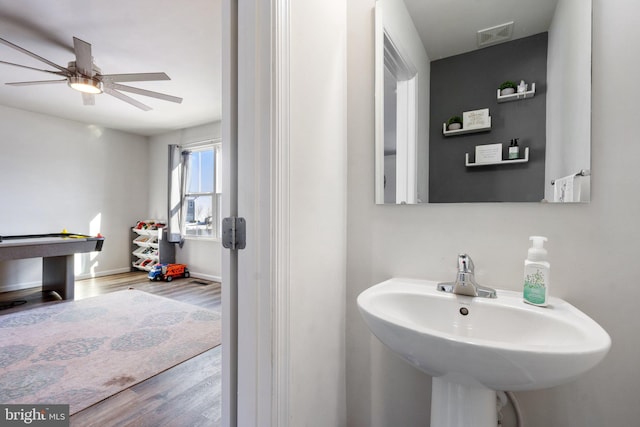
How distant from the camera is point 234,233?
801mm

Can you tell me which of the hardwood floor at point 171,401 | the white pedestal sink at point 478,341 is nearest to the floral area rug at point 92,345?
the hardwood floor at point 171,401

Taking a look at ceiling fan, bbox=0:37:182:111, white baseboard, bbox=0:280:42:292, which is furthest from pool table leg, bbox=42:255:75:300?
ceiling fan, bbox=0:37:182:111

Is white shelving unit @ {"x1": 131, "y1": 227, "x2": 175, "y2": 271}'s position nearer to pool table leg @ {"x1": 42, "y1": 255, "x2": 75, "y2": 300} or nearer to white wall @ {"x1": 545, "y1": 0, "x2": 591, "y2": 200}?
pool table leg @ {"x1": 42, "y1": 255, "x2": 75, "y2": 300}

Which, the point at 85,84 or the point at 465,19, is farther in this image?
the point at 85,84

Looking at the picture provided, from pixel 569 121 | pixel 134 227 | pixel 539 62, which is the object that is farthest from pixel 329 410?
pixel 134 227

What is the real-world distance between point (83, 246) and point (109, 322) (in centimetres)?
119

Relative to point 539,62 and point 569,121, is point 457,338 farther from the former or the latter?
point 539,62

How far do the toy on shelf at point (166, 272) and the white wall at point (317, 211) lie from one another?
3985 mm

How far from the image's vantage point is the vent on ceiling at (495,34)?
3.11 ft

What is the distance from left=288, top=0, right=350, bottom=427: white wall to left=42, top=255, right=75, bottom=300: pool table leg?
12.4 feet

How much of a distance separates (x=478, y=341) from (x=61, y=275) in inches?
176

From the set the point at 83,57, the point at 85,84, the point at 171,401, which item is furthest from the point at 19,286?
the point at 171,401

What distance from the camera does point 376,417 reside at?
3.70 ft

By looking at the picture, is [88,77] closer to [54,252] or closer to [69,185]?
[54,252]
